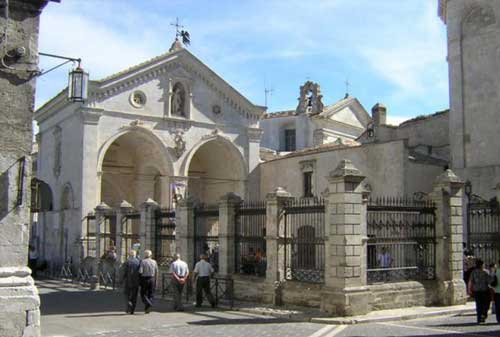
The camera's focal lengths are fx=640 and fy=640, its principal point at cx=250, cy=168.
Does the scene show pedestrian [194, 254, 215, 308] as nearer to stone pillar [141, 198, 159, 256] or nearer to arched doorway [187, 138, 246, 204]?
stone pillar [141, 198, 159, 256]

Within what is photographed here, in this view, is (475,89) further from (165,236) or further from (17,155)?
(17,155)

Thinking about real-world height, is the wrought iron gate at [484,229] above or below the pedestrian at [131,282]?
above

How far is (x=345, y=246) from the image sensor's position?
49.0ft

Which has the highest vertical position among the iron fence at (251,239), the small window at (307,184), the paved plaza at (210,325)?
the small window at (307,184)

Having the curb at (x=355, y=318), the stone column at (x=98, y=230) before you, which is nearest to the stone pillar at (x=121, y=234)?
the stone column at (x=98, y=230)

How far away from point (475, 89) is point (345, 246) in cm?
1651

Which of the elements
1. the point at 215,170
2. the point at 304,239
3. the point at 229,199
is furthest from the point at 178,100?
the point at 304,239

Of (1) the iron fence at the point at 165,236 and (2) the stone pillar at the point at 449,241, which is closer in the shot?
(2) the stone pillar at the point at 449,241

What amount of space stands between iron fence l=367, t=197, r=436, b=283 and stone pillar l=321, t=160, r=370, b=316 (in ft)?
2.23

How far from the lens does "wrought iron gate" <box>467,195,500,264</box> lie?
65.6 ft

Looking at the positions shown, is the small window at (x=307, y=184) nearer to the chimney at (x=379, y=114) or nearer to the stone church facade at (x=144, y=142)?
the stone church facade at (x=144, y=142)

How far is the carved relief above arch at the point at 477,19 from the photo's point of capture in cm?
2786

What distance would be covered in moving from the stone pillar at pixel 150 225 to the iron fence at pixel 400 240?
8.93 m

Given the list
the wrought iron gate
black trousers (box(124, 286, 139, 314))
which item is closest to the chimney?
the wrought iron gate
